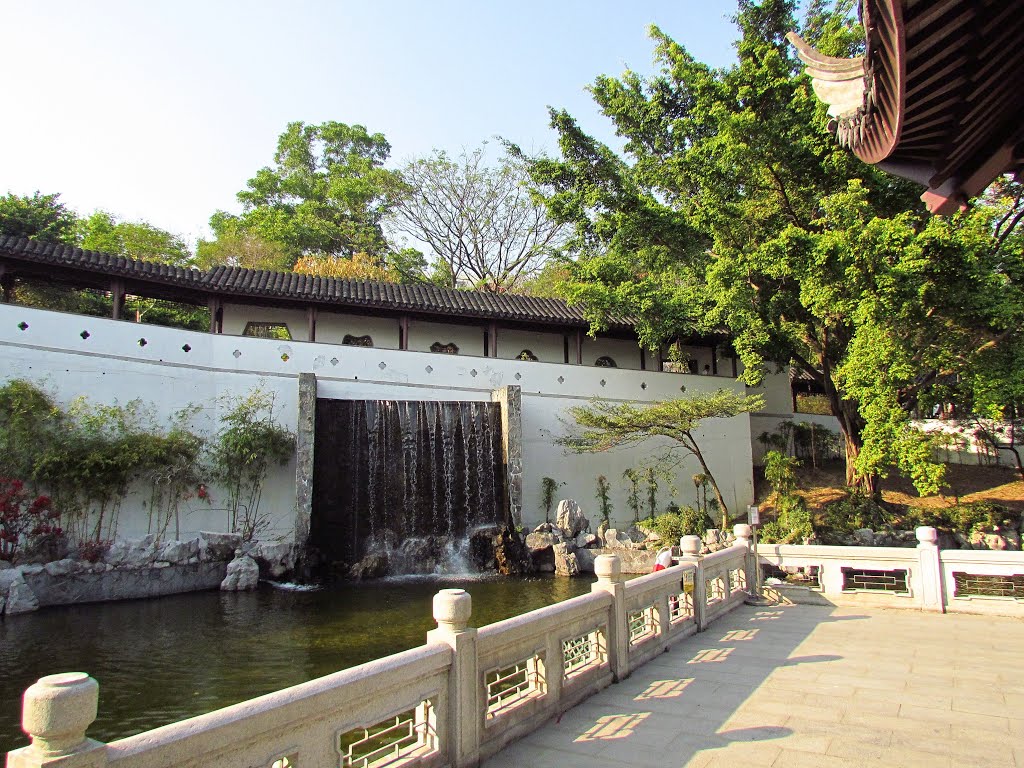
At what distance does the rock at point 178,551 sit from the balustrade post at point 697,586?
9033mm

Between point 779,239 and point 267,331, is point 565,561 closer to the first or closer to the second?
point 779,239

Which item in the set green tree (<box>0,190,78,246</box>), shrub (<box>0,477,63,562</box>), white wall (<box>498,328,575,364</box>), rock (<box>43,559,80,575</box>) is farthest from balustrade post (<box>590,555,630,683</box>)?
green tree (<box>0,190,78,246</box>)

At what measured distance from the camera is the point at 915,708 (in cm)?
422

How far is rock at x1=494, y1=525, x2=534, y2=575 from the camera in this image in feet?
43.7

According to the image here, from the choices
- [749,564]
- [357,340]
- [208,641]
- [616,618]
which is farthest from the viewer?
[357,340]

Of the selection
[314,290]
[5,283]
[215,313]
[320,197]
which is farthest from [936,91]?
[320,197]

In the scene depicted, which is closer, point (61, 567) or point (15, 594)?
point (15, 594)

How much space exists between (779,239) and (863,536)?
20.9 ft

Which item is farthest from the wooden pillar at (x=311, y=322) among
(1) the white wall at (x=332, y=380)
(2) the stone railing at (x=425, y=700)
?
(2) the stone railing at (x=425, y=700)

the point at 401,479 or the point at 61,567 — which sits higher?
the point at 401,479

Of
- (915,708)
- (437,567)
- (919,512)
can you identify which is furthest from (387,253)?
(915,708)

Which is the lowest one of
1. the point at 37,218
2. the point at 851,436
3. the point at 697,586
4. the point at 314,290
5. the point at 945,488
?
the point at 697,586

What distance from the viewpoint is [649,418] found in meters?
15.2

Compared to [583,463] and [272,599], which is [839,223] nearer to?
[583,463]
